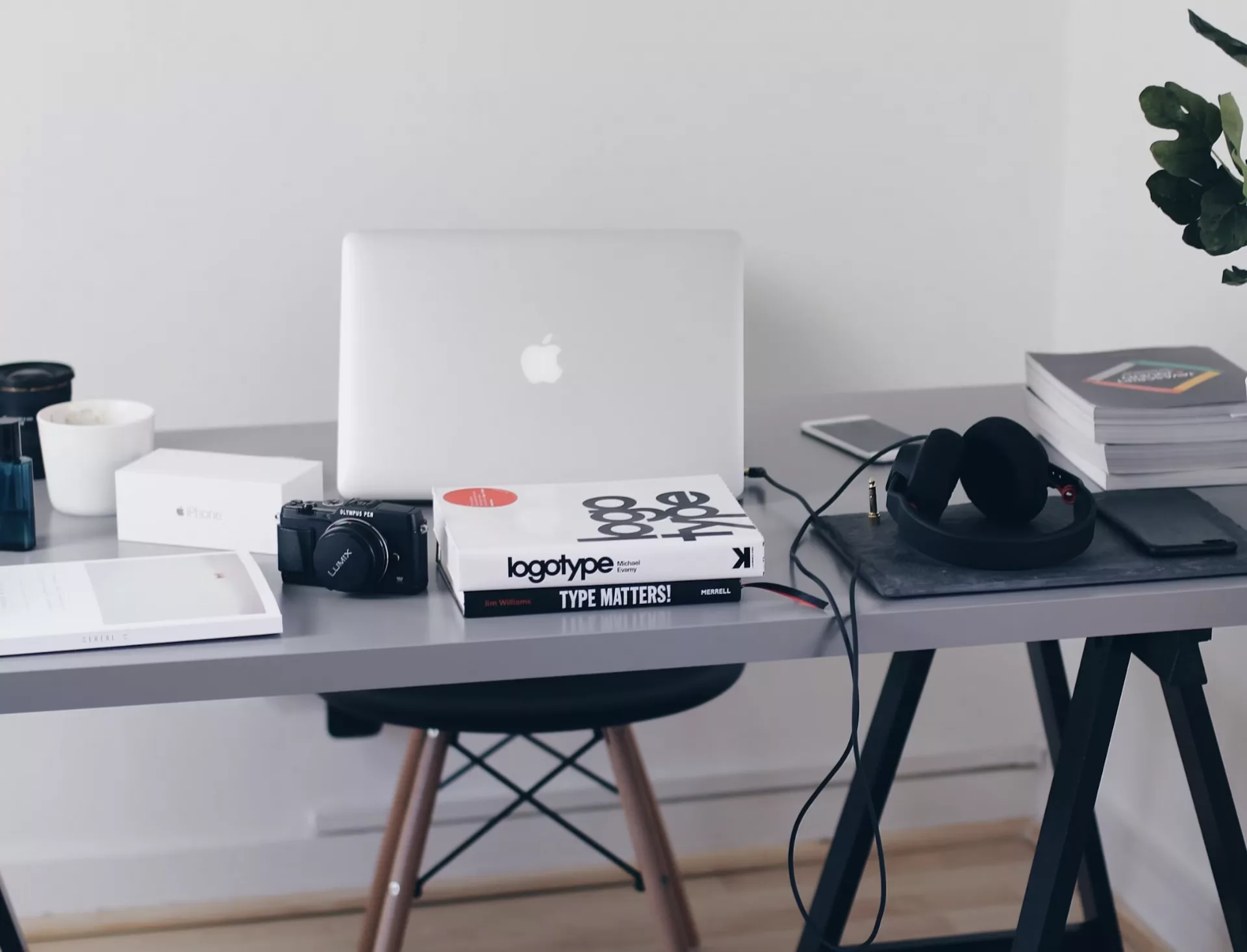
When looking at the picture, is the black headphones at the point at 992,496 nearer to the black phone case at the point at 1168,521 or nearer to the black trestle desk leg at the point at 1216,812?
the black phone case at the point at 1168,521

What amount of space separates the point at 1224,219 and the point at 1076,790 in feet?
1.62

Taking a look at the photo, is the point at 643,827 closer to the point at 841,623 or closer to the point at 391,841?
the point at 391,841

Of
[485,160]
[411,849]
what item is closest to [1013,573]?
[411,849]

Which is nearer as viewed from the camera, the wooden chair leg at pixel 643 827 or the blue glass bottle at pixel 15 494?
the blue glass bottle at pixel 15 494

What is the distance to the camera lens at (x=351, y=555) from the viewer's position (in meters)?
0.99

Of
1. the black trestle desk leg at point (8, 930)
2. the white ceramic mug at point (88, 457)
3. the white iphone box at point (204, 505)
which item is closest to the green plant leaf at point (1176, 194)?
the white iphone box at point (204, 505)

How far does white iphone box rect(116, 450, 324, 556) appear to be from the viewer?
111cm

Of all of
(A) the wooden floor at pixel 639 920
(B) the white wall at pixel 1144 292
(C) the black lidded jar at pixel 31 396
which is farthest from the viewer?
(A) the wooden floor at pixel 639 920

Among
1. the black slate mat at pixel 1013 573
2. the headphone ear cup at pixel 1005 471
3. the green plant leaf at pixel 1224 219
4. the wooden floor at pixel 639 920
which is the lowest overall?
the wooden floor at pixel 639 920

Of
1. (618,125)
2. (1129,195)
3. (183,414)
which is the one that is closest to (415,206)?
(618,125)

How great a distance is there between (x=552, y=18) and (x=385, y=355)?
31.5 inches

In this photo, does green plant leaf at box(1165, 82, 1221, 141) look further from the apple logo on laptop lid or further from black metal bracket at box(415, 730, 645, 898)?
black metal bracket at box(415, 730, 645, 898)

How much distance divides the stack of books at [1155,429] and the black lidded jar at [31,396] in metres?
1.01

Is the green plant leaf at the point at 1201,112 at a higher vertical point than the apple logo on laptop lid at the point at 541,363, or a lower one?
higher
